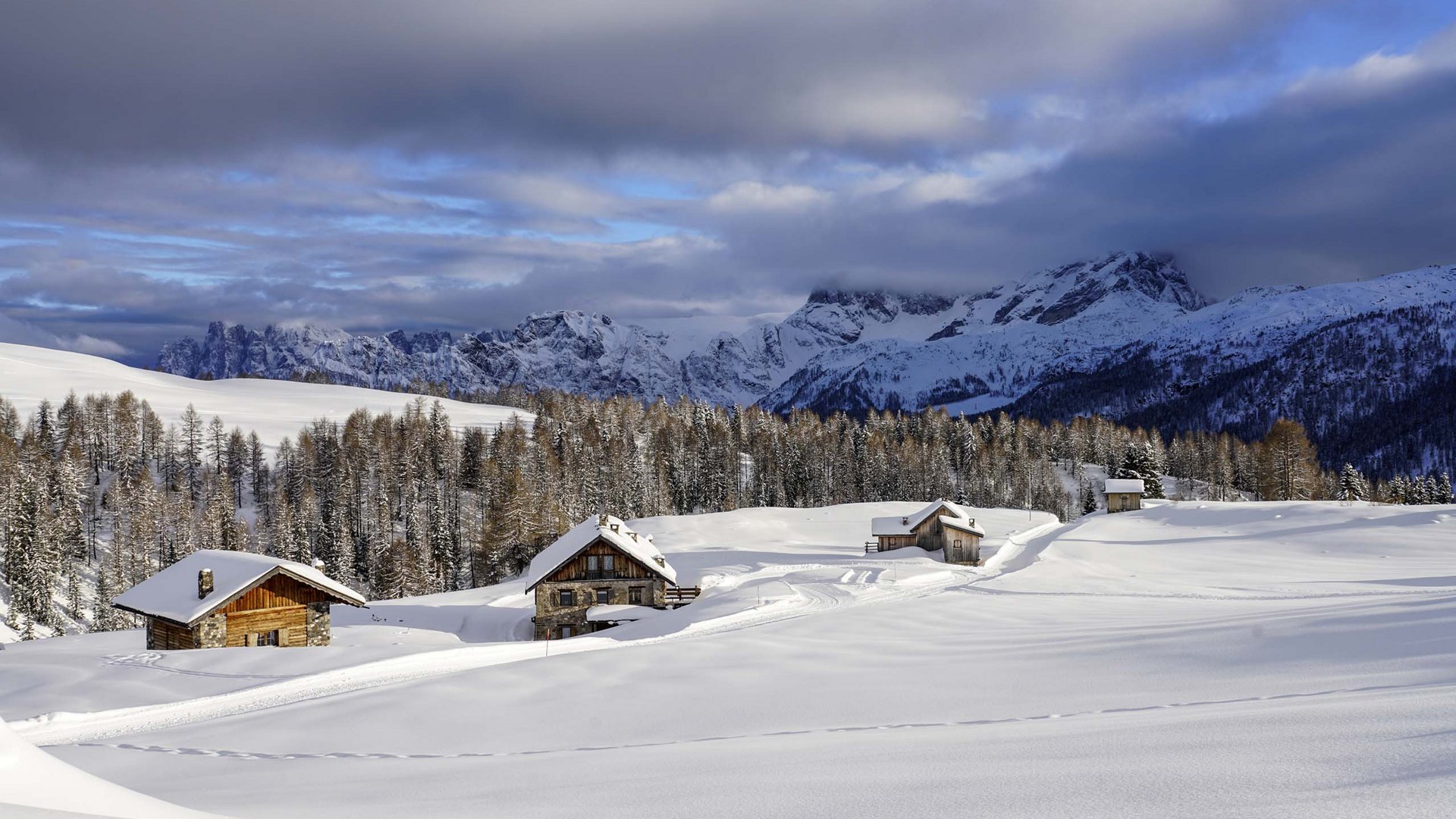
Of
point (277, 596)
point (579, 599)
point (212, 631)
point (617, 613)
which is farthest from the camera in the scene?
point (579, 599)

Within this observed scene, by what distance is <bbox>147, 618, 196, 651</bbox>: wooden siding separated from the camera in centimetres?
3334

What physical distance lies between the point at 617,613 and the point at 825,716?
36088 millimetres

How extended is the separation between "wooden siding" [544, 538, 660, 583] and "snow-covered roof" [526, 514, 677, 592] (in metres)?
0.34

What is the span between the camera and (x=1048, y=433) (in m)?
163

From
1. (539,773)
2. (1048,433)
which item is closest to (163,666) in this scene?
(539,773)

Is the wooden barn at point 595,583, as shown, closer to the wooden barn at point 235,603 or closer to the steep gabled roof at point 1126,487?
the wooden barn at point 235,603

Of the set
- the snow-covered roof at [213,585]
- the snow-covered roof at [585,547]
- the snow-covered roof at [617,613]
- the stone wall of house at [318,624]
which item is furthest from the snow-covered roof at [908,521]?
the stone wall of house at [318,624]

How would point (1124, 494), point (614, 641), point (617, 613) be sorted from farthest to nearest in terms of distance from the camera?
point (1124, 494), point (617, 613), point (614, 641)

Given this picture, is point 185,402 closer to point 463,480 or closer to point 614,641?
point 463,480

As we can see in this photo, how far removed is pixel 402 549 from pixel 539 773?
240ft

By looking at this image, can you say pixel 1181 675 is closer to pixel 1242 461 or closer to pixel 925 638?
pixel 925 638

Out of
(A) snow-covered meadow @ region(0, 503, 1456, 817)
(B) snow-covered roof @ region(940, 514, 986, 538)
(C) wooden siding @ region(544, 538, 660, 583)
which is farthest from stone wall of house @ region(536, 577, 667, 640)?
(B) snow-covered roof @ region(940, 514, 986, 538)

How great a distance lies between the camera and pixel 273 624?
114 ft

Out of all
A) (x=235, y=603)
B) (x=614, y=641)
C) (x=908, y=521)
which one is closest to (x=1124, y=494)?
(x=908, y=521)
